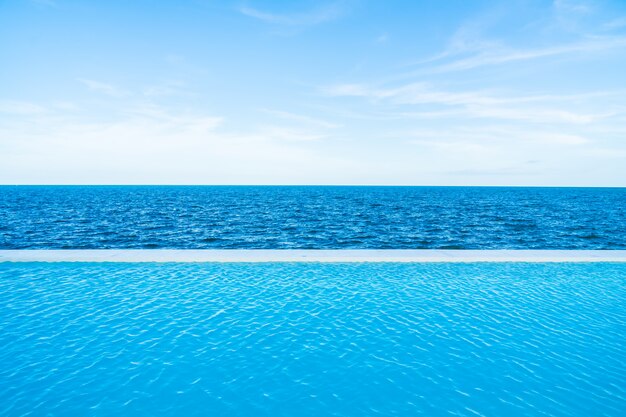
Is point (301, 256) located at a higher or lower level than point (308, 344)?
higher

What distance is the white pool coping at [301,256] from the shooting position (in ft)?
60.0

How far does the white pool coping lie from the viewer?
18281 millimetres

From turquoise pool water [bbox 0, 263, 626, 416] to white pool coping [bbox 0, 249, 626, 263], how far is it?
223 centimetres

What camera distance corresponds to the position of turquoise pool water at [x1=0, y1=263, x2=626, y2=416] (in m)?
7.38

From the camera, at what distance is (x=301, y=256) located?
19.2m

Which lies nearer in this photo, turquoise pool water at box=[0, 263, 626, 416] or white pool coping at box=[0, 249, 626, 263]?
turquoise pool water at box=[0, 263, 626, 416]

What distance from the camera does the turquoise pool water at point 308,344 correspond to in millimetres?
7383

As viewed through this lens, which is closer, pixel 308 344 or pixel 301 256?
pixel 308 344

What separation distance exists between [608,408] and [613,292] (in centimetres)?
965

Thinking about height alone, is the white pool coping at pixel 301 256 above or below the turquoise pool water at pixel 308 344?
above

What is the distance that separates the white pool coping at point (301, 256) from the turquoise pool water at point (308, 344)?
2.23 metres

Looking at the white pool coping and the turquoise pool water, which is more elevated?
the white pool coping

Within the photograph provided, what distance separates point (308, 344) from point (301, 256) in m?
9.42

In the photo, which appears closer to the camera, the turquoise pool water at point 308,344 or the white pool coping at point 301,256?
the turquoise pool water at point 308,344
